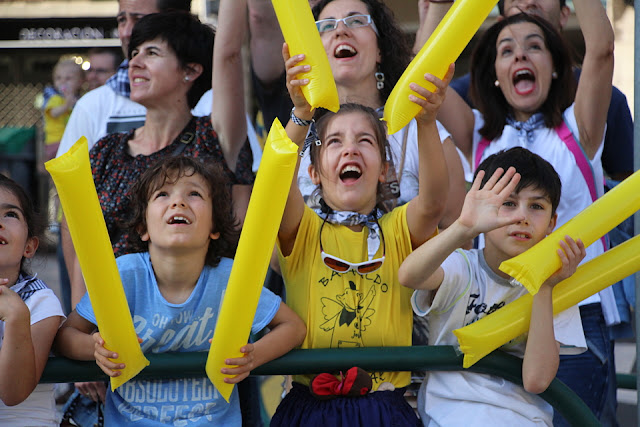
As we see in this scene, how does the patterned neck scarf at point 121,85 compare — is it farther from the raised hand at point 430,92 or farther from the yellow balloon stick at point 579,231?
the yellow balloon stick at point 579,231

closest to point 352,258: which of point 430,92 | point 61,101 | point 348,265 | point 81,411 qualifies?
point 348,265

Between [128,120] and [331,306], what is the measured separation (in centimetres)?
142

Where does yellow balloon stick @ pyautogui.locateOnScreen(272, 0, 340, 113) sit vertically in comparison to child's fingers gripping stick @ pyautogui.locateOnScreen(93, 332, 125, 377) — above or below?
above

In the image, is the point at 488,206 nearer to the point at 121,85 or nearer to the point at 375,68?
the point at 375,68

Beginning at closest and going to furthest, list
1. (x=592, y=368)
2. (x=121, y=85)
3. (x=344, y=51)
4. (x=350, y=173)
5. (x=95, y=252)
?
1. (x=95, y=252)
2. (x=350, y=173)
3. (x=592, y=368)
4. (x=344, y=51)
5. (x=121, y=85)

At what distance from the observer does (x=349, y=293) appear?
7.69ft

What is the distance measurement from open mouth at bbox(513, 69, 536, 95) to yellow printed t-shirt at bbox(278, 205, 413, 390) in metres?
0.85

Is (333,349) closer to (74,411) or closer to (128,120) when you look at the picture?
(74,411)

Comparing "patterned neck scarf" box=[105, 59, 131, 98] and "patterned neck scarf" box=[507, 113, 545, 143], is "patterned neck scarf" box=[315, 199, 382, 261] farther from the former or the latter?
"patterned neck scarf" box=[105, 59, 131, 98]

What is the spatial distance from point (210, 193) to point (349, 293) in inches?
19.0

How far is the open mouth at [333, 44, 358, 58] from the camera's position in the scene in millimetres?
2826

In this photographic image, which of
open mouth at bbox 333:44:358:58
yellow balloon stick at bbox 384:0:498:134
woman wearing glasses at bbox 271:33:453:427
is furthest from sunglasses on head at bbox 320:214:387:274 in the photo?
open mouth at bbox 333:44:358:58

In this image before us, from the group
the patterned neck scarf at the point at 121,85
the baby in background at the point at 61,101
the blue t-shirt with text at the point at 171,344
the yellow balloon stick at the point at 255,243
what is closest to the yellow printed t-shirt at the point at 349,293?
the blue t-shirt with text at the point at 171,344

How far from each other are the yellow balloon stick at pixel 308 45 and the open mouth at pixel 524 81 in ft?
4.09
